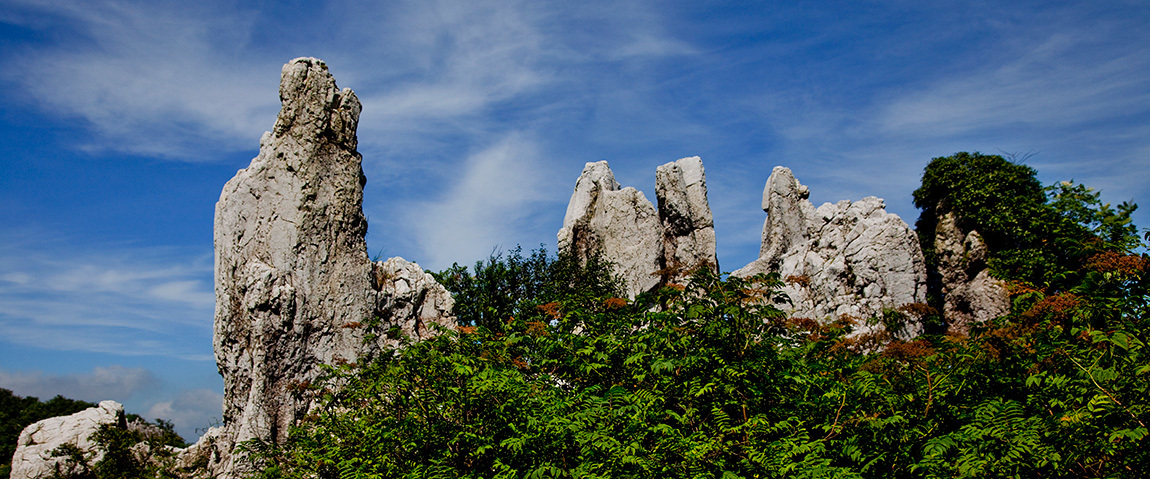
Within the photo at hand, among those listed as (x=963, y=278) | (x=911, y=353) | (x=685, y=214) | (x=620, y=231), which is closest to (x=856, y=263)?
(x=963, y=278)

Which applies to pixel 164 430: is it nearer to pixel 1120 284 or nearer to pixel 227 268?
pixel 227 268

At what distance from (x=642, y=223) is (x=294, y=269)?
1859cm

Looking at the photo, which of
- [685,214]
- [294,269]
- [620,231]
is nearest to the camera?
[294,269]

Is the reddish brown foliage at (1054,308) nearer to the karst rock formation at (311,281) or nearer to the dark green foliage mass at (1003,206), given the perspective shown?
the karst rock formation at (311,281)

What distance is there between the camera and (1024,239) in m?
26.9

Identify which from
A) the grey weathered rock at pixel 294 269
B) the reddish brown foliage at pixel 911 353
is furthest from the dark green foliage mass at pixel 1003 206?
the grey weathered rock at pixel 294 269

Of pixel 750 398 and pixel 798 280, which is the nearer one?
pixel 750 398

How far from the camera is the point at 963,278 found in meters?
28.8

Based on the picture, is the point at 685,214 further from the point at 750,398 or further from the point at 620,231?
the point at 750,398

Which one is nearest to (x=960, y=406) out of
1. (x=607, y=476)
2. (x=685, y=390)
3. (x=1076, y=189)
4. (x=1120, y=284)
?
(x=1120, y=284)

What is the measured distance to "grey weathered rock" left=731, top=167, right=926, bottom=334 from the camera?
26656mm

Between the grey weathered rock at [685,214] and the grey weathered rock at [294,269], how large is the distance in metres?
16.8

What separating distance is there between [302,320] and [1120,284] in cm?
1925

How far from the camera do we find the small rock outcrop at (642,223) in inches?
1315
